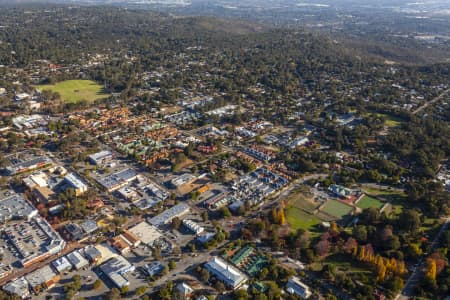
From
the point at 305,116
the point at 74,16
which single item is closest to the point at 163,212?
the point at 305,116

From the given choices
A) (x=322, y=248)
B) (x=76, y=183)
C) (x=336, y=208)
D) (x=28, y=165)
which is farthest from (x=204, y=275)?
(x=28, y=165)

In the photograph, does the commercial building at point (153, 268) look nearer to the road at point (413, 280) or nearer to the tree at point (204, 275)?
the tree at point (204, 275)

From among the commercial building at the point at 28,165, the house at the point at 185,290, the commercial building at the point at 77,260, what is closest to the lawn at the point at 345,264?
the house at the point at 185,290

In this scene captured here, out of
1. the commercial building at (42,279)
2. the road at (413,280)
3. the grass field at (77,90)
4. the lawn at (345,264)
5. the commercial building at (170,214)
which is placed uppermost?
the grass field at (77,90)

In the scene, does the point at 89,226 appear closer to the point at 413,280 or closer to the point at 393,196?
the point at 413,280

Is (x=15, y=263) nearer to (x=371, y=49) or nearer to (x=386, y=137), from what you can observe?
(x=386, y=137)

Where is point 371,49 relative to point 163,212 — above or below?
above
